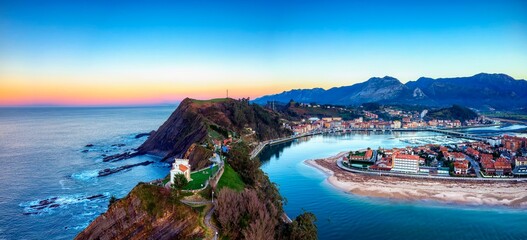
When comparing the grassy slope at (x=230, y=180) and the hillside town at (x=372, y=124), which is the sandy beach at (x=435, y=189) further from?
the hillside town at (x=372, y=124)

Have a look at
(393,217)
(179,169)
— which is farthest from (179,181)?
(393,217)

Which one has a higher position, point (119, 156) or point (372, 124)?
point (372, 124)

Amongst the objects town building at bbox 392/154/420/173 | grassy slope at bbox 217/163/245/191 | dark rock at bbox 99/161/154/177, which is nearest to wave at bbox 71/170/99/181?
dark rock at bbox 99/161/154/177

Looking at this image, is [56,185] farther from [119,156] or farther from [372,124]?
[372,124]

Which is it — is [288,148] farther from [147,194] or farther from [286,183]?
[147,194]

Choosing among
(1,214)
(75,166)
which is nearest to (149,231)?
(1,214)

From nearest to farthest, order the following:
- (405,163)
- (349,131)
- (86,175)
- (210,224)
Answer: (210,224) < (86,175) < (405,163) < (349,131)
